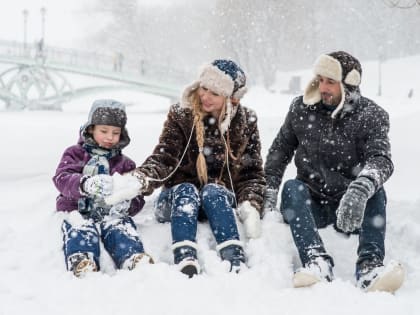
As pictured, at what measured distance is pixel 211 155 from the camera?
12.3 feet

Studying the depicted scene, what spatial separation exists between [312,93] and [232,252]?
1470mm

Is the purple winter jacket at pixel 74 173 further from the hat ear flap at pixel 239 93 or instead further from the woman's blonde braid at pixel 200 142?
the hat ear flap at pixel 239 93

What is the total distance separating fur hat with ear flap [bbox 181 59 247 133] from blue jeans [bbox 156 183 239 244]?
57 cm

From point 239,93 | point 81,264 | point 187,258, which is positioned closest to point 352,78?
point 239,93

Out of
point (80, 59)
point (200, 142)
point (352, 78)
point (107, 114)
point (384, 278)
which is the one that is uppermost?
point (352, 78)

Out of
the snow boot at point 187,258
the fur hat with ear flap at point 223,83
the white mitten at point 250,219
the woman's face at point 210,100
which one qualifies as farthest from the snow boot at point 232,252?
the woman's face at point 210,100

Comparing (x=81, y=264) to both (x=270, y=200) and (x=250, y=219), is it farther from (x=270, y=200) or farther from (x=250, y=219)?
(x=270, y=200)

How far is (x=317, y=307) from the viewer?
2.52 m

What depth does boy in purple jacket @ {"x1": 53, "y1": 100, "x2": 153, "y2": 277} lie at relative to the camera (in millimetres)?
3139

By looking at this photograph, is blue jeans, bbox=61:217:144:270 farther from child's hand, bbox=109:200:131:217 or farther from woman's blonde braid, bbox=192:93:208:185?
woman's blonde braid, bbox=192:93:208:185

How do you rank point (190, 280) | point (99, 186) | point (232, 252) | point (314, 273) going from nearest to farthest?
point (190, 280), point (314, 273), point (232, 252), point (99, 186)

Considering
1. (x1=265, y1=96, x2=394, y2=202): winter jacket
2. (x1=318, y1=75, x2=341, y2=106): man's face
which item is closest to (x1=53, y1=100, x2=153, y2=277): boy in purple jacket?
(x1=265, y1=96, x2=394, y2=202): winter jacket

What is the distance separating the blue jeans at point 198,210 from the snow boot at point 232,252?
1.7 inches

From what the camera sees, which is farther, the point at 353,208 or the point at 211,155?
the point at 211,155
